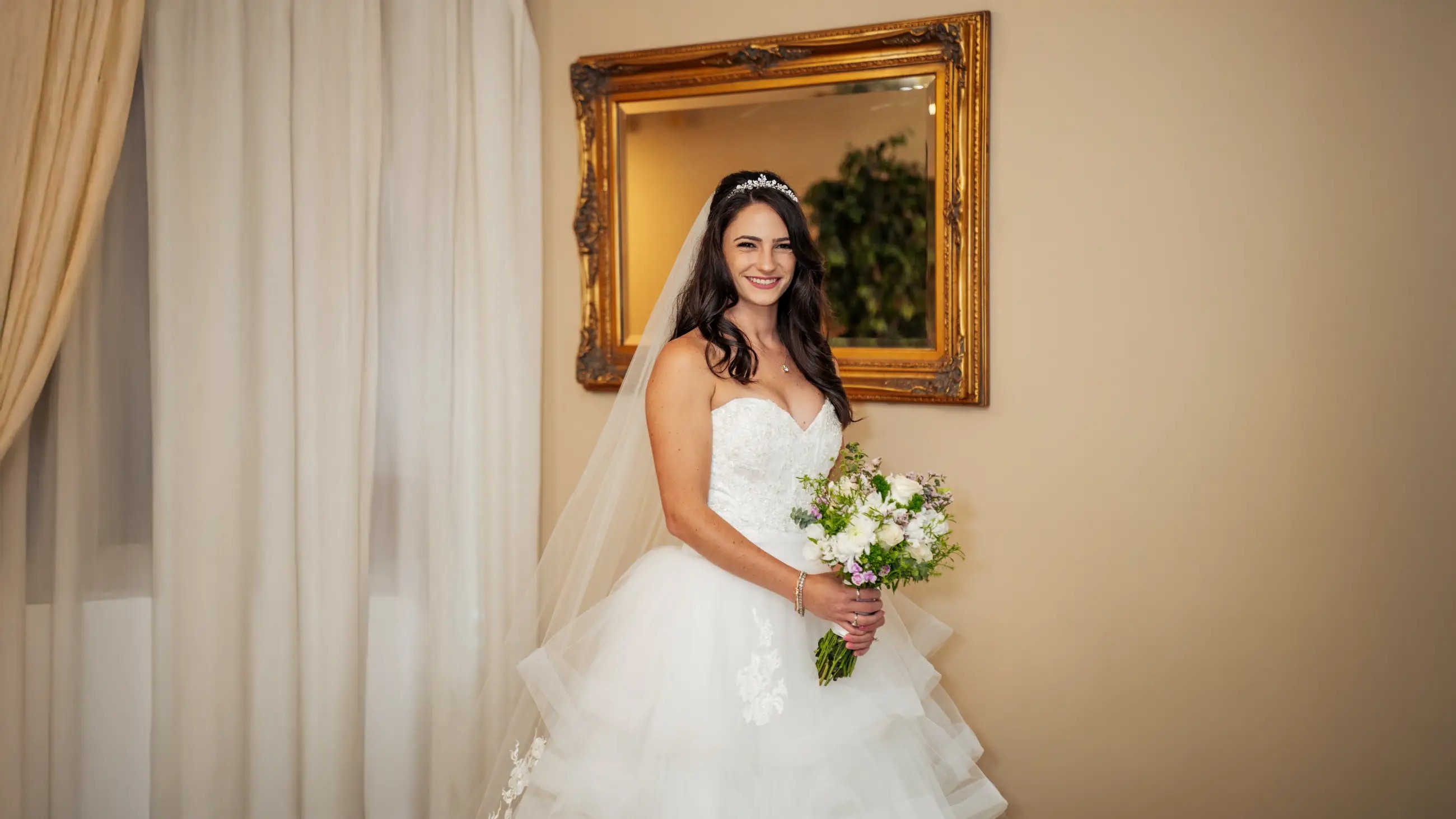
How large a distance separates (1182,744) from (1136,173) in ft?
5.40

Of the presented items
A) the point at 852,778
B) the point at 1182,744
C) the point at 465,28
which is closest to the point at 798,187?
the point at 465,28

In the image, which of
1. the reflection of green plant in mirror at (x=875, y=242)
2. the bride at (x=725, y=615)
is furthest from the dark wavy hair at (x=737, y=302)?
the reflection of green plant in mirror at (x=875, y=242)

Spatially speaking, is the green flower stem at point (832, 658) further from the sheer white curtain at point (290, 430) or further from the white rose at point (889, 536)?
the sheer white curtain at point (290, 430)

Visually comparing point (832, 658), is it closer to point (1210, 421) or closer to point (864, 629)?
point (864, 629)

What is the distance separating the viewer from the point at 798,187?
124 inches

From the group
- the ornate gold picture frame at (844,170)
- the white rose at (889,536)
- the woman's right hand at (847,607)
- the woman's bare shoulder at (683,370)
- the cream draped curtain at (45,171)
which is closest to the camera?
the white rose at (889,536)

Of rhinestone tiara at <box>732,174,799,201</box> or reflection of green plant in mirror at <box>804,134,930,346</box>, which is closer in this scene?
rhinestone tiara at <box>732,174,799,201</box>

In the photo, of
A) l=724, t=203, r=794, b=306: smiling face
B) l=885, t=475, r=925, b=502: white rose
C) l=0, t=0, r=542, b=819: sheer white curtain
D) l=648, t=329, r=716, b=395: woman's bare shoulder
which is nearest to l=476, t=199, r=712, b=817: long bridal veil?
l=724, t=203, r=794, b=306: smiling face

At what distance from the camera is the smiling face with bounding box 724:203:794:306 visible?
2494 millimetres

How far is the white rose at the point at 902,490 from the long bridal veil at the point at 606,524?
2.44ft

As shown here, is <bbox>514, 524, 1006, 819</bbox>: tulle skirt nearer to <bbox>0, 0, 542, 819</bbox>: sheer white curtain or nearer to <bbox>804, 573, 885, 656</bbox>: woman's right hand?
<bbox>804, 573, 885, 656</bbox>: woman's right hand

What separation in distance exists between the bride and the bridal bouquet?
0.07 meters

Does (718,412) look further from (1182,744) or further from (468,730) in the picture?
(1182,744)

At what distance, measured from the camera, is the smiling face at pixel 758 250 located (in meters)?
2.49
